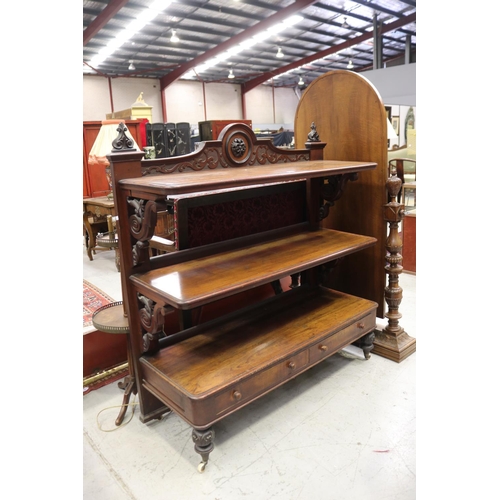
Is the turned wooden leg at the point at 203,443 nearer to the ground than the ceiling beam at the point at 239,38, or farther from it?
nearer to the ground

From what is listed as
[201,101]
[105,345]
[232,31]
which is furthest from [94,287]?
[201,101]

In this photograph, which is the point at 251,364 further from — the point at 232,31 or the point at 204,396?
the point at 232,31

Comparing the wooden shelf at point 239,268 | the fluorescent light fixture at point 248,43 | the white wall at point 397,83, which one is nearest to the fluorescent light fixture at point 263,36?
the fluorescent light fixture at point 248,43

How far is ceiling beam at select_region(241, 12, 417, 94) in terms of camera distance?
32.2 ft

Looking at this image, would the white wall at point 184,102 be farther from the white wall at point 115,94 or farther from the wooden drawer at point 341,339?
the wooden drawer at point 341,339

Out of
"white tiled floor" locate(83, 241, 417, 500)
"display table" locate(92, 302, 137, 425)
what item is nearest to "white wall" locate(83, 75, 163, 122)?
"display table" locate(92, 302, 137, 425)

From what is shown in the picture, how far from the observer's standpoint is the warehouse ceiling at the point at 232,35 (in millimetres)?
7703

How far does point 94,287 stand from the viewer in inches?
153

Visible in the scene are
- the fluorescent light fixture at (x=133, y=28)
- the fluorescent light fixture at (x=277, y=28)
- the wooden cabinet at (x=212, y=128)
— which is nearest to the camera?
the fluorescent light fixture at (x=133, y=28)

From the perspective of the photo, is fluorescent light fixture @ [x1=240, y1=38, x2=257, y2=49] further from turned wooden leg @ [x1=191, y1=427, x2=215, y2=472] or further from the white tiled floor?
turned wooden leg @ [x1=191, y1=427, x2=215, y2=472]

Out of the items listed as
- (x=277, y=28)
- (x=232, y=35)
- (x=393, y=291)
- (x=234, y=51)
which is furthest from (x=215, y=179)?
(x=234, y=51)

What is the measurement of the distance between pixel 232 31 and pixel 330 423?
364 inches

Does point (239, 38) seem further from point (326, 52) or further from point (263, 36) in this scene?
point (326, 52)

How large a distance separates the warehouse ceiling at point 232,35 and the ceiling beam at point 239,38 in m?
0.02
